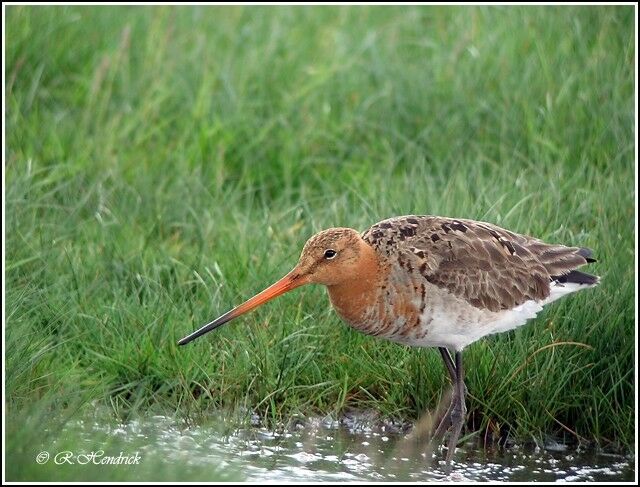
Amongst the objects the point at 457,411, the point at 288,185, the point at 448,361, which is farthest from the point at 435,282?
the point at 288,185

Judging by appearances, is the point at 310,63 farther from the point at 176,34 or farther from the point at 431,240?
the point at 431,240

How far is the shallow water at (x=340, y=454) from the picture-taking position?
6305 millimetres

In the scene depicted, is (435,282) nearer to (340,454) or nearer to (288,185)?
(340,454)

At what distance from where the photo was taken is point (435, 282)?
21.7 feet

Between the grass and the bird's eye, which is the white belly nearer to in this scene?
the grass

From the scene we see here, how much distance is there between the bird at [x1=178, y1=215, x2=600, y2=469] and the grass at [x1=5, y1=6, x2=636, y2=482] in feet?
1.02

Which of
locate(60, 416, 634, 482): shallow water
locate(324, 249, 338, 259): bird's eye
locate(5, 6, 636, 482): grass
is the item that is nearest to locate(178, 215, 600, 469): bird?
locate(324, 249, 338, 259): bird's eye

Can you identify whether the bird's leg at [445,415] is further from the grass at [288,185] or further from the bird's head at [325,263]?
the bird's head at [325,263]

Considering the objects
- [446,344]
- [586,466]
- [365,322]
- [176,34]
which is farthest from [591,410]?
[176,34]

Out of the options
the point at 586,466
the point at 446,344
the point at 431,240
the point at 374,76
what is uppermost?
the point at 374,76

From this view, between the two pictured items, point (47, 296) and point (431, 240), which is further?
point (47, 296)

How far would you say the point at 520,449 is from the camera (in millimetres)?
6785

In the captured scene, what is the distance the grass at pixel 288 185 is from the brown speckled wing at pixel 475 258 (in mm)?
360

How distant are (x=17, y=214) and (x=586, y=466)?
395 cm
